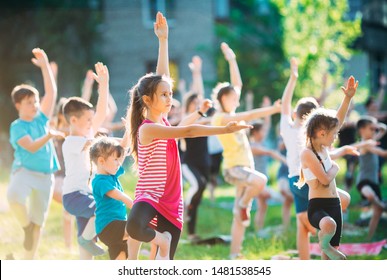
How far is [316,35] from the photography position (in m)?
12.9

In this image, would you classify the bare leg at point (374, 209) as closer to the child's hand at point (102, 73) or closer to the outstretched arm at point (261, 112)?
the outstretched arm at point (261, 112)

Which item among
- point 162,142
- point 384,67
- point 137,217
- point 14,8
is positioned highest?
point 14,8

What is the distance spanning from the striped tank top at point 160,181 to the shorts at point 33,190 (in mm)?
1476

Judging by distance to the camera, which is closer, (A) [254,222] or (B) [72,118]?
(B) [72,118]

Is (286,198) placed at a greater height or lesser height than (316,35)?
lesser

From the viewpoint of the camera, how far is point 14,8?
15.2 m

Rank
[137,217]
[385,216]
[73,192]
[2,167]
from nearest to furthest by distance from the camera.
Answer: [137,217] → [73,192] → [385,216] → [2,167]

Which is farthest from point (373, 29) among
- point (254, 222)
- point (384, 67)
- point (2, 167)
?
point (254, 222)

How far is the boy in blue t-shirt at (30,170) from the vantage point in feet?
17.5

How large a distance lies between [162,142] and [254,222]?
3661 mm

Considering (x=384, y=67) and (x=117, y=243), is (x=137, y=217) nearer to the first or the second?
(x=117, y=243)

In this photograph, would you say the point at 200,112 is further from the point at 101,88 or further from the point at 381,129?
the point at 381,129

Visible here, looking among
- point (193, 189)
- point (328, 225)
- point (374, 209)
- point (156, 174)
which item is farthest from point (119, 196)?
point (374, 209)

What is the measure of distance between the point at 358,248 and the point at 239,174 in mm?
1103
